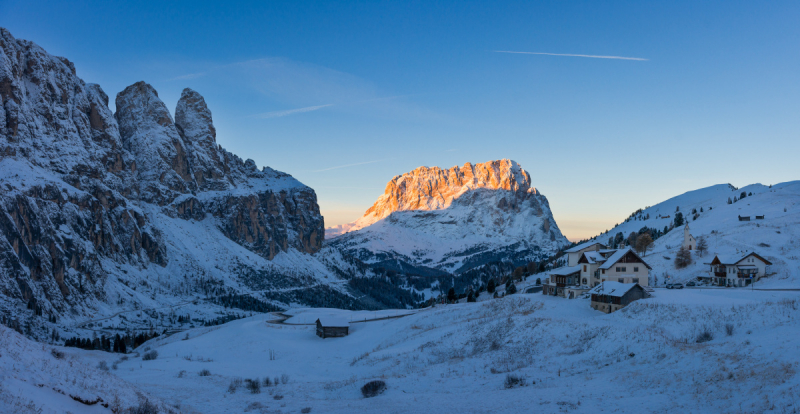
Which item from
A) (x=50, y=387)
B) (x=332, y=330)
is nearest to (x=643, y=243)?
(x=332, y=330)

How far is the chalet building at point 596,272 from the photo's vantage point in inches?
2598

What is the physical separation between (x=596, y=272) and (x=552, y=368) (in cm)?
4525

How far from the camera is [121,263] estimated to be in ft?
627

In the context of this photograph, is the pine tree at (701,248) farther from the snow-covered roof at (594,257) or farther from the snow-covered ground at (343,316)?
the snow-covered ground at (343,316)

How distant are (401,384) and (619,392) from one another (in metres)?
12.7

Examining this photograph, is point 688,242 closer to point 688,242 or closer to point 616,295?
point 688,242

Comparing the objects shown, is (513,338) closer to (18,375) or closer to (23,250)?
(18,375)

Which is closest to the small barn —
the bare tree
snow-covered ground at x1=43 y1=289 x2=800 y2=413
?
snow-covered ground at x1=43 y1=289 x2=800 y2=413

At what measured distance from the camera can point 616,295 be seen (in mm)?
52469

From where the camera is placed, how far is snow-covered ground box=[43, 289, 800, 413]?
21719 millimetres

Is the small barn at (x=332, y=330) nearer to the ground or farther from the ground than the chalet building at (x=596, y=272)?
nearer to the ground

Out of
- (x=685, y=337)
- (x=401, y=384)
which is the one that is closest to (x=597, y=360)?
(x=685, y=337)

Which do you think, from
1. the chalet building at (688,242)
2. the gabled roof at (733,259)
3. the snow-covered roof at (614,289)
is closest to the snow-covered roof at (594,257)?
the snow-covered roof at (614,289)

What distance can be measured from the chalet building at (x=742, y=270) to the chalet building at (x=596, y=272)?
380 inches
